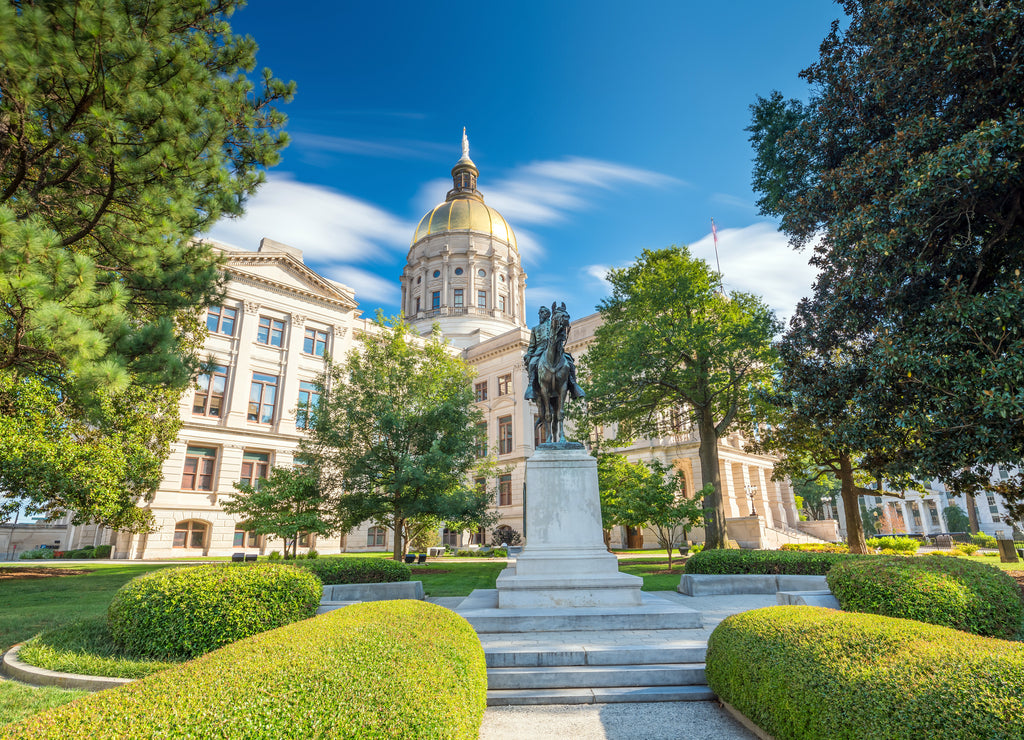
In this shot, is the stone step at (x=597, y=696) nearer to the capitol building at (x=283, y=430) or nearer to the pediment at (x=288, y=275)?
the capitol building at (x=283, y=430)

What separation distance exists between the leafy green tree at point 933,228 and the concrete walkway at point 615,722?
713 cm

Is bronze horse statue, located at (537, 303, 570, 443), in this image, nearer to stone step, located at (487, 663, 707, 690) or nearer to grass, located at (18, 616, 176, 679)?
stone step, located at (487, 663, 707, 690)

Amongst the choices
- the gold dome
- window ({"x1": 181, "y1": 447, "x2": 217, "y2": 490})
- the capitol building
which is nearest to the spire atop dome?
the gold dome

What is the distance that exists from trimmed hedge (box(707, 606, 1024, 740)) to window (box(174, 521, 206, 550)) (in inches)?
1406

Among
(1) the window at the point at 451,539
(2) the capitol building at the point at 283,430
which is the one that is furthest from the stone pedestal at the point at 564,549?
(1) the window at the point at 451,539

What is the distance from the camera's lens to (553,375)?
1165 centimetres

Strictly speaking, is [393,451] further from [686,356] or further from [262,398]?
[262,398]

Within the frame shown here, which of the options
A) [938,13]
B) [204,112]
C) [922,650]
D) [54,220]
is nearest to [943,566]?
[922,650]

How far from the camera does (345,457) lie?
72.5ft

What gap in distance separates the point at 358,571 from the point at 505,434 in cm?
3918

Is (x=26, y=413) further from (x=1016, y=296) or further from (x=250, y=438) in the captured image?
(x=1016, y=296)

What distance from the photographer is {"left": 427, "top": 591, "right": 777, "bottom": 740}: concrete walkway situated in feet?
16.2

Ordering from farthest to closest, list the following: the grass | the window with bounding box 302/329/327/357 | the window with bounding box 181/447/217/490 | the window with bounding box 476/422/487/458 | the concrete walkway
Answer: the window with bounding box 302/329/327/357 → the window with bounding box 181/447/217/490 → the window with bounding box 476/422/487/458 → the grass → the concrete walkway

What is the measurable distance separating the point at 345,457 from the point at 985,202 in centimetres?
2081
